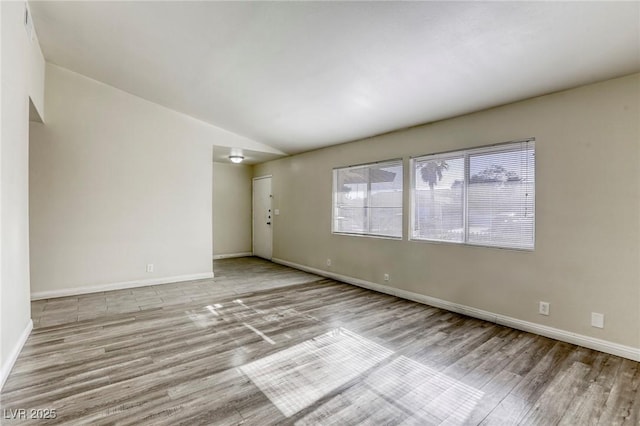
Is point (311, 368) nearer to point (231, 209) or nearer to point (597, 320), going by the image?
point (597, 320)

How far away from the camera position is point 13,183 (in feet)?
8.56

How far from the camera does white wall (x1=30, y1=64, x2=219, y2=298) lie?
4297 millimetres

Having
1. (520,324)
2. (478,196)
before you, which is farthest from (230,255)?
(520,324)

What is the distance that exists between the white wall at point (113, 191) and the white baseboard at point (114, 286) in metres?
0.01

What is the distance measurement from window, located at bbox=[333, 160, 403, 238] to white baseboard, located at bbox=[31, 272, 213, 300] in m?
2.64

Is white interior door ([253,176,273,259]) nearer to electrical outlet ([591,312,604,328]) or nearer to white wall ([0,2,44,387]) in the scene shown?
white wall ([0,2,44,387])

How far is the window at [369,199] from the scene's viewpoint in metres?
4.64

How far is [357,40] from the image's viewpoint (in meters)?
2.69

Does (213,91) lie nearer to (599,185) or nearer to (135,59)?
(135,59)

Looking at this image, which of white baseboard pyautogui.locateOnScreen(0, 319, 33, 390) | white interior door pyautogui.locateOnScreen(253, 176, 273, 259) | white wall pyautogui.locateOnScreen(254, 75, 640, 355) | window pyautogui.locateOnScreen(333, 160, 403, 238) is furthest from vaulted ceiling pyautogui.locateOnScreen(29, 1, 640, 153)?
white interior door pyautogui.locateOnScreen(253, 176, 273, 259)

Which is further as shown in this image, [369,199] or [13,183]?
[369,199]

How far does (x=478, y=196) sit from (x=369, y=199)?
1.76m

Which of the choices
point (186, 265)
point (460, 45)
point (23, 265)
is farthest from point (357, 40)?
point (186, 265)

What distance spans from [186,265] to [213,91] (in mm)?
2942
